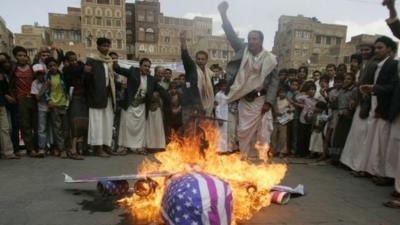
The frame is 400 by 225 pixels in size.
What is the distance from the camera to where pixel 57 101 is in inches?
310

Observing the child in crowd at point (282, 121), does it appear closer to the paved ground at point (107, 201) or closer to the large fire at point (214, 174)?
the paved ground at point (107, 201)

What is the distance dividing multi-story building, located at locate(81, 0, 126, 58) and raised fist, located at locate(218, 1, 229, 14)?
5348cm

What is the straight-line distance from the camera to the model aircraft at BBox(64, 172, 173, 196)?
440cm

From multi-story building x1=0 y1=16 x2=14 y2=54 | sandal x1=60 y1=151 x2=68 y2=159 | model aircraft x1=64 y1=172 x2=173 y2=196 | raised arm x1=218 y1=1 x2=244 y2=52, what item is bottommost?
sandal x1=60 y1=151 x2=68 y2=159

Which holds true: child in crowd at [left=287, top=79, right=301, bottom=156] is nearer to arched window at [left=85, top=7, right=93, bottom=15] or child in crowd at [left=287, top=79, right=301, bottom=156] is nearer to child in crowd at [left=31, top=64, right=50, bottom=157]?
child in crowd at [left=31, top=64, right=50, bottom=157]

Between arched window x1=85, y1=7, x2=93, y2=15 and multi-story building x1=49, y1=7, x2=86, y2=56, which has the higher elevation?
arched window x1=85, y1=7, x2=93, y2=15

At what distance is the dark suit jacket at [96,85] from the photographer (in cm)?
808

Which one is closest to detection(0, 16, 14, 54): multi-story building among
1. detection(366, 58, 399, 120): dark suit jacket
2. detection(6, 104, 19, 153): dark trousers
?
detection(6, 104, 19, 153): dark trousers

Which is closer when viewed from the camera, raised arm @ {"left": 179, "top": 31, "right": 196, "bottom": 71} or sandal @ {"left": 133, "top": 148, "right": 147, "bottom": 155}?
raised arm @ {"left": 179, "top": 31, "right": 196, "bottom": 71}

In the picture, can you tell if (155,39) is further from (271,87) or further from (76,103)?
(271,87)

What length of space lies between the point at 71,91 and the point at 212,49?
5376 cm

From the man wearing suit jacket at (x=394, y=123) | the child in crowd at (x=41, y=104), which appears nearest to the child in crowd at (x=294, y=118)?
the man wearing suit jacket at (x=394, y=123)

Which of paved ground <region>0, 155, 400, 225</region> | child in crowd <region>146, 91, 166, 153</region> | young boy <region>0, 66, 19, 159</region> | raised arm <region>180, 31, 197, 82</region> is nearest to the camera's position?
paved ground <region>0, 155, 400, 225</region>

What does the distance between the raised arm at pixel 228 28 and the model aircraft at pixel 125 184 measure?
2561 millimetres
